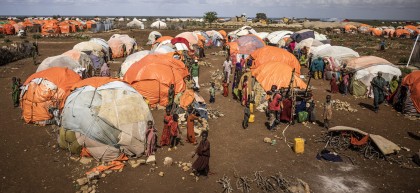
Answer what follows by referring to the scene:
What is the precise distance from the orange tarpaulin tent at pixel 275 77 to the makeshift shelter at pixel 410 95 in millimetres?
4959

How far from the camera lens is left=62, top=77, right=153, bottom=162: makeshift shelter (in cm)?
874

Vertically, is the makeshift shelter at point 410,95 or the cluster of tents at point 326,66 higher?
the cluster of tents at point 326,66

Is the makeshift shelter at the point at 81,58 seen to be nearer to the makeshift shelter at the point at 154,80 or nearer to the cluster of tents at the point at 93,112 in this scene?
the cluster of tents at the point at 93,112

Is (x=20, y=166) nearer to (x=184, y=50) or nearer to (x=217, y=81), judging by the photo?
(x=217, y=81)

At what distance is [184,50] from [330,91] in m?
12.4

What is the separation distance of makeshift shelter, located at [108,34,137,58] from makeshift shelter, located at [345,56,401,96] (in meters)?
21.3

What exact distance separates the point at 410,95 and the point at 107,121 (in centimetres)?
1407

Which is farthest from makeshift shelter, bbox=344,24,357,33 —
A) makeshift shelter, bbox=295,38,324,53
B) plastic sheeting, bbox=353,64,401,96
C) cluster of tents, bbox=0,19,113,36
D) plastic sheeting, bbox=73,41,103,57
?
→ plastic sheeting, bbox=73,41,103,57

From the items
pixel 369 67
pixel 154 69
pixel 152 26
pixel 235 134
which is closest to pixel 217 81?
pixel 154 69

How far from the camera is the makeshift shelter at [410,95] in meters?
12.8

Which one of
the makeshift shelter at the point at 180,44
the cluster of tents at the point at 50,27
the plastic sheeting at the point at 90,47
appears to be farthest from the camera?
the cluster of tents at the point at 50,27

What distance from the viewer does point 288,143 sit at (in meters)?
10.3

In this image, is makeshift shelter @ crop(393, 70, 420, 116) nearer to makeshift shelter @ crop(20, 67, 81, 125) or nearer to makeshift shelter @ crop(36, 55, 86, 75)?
makeshift shelter @ crop(20, 67, 81, 125)

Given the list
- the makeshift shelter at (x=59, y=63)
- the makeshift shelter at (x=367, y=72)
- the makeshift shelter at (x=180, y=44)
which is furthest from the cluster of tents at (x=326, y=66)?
the makeshift shelter at (x=59, y=63)
